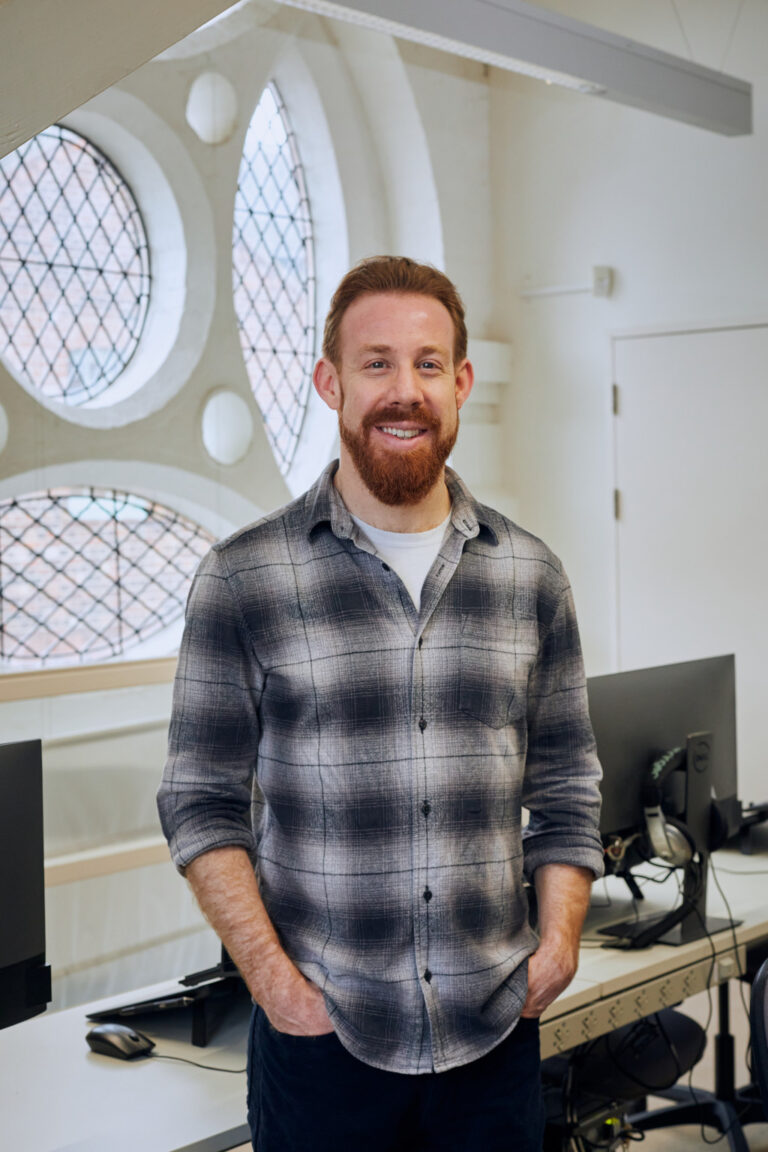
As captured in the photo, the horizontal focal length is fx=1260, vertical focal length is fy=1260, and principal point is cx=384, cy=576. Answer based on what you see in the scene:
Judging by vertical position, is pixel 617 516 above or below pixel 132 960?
above

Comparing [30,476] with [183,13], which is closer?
[183,13]

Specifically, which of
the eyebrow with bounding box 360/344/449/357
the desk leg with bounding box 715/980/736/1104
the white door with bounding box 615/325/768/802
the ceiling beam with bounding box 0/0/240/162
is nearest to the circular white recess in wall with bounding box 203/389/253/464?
the white door with bounding box 615/325/768/802

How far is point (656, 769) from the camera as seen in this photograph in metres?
2.65

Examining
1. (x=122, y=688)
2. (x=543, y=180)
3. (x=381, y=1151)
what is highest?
(x=543, y=180)

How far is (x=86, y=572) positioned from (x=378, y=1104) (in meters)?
2.55

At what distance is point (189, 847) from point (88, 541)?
241 centimetres

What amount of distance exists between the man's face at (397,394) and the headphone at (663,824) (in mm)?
1305

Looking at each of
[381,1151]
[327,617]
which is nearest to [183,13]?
[327,617]

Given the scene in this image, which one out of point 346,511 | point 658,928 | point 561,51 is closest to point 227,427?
point 561,51

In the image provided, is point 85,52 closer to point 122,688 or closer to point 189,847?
point 189,847

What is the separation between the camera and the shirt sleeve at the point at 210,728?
4.91 ft

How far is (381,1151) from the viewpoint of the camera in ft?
4.81

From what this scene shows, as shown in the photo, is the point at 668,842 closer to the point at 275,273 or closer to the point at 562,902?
the point at 562,902

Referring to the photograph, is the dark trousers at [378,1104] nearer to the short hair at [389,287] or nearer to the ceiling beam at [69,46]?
the short hair at [389,287]
